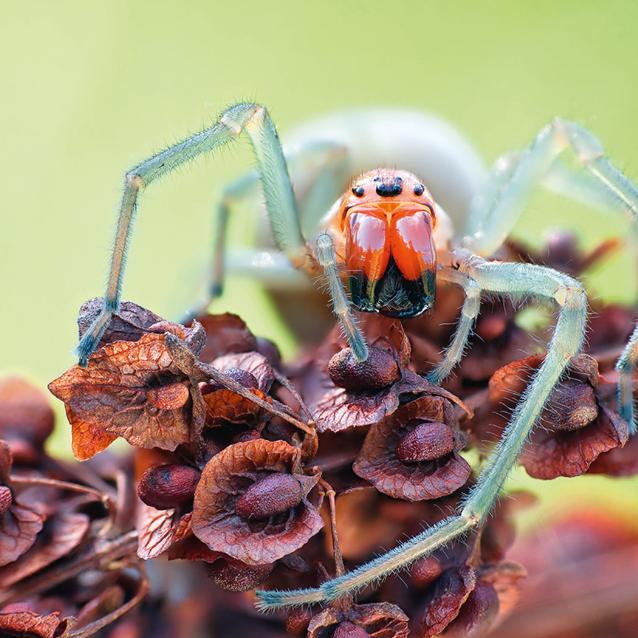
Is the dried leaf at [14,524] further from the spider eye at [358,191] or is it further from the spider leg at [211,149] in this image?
the spider eye at [358,191]

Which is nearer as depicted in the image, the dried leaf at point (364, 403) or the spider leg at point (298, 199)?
the dried leaf at point (364, 403)

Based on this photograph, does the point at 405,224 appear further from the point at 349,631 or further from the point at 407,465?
the point at 349,631

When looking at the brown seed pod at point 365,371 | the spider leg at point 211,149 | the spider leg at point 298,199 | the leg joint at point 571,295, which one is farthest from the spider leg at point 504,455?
the spider leg at point 298,199

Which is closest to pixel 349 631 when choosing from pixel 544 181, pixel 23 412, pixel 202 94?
pixel 23 412

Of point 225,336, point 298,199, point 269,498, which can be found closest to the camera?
point 269,498

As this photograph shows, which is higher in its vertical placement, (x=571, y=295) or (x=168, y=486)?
(x=571, y=295)

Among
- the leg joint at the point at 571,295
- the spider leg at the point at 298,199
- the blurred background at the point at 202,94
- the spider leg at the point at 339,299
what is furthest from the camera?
the blurred background at the point at 202,94

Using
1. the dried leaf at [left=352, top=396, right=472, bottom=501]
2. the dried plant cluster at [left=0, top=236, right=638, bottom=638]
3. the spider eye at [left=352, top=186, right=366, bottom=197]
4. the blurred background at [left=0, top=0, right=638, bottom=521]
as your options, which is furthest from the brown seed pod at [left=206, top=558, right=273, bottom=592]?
the blurred background at [left=0, top=0, right=638, bottom=521]
